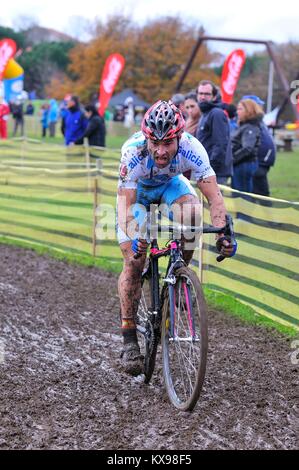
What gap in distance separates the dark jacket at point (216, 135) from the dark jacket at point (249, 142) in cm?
78

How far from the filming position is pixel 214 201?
540 cm

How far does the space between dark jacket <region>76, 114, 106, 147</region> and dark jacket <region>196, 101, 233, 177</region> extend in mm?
6451

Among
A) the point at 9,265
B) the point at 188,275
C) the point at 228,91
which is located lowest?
the point at 9,265

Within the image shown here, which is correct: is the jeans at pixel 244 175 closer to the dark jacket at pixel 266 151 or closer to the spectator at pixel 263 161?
the spectator at pixel 263 161

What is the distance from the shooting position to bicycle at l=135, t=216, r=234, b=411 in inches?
190

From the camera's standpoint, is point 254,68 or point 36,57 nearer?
point 254,68

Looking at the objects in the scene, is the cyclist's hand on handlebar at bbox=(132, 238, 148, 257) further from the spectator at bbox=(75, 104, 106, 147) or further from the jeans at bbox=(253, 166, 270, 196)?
the spectator at bbox=(75, 104, 106, 147)

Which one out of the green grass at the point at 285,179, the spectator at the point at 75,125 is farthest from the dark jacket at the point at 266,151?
the spectator at the point at 75,125

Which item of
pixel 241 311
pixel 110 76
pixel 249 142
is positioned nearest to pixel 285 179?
pixel 110 76

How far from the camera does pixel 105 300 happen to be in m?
8.38

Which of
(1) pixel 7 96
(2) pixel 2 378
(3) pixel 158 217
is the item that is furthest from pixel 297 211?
(1) pixel 7 96

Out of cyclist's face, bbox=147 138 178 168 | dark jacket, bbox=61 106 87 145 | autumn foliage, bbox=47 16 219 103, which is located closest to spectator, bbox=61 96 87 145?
dark jacket, bbox=61 106 87 145

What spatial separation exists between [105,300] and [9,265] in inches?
81.9

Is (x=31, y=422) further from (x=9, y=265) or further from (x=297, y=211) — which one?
(x=9, y=265)
